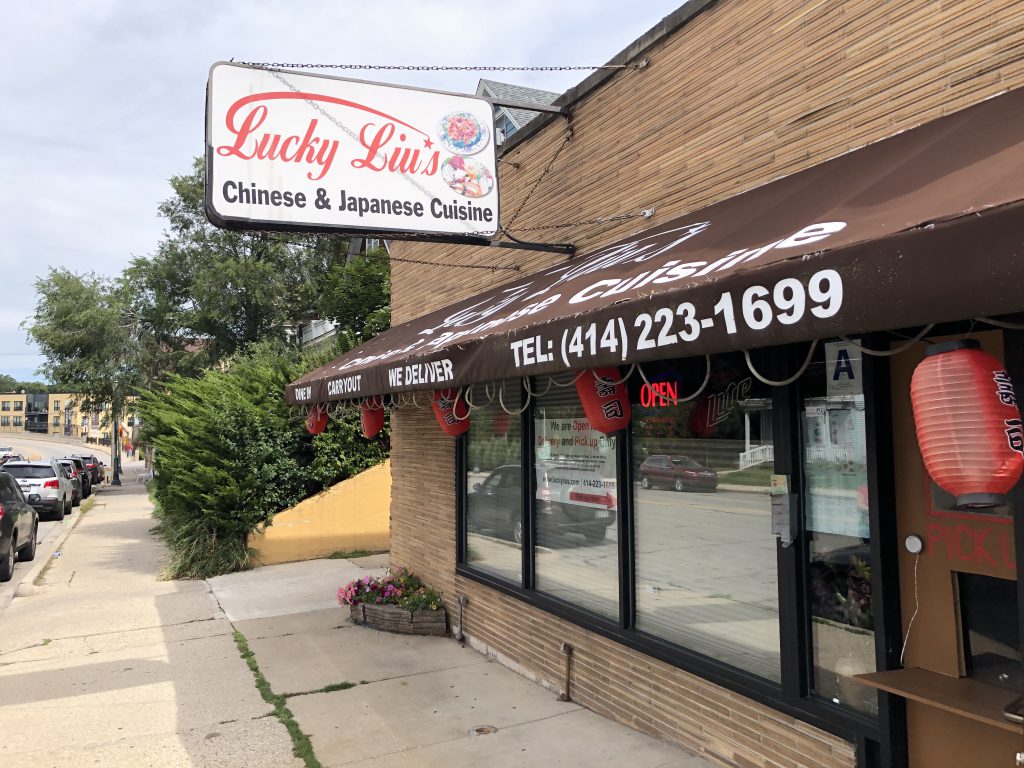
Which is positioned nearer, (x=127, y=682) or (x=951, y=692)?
(x=951, y=692)

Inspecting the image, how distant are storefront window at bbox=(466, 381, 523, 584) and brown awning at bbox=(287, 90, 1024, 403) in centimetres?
203

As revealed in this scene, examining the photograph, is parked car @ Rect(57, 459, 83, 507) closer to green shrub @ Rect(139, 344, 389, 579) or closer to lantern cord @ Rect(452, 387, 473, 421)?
green shrub @ Rect(139, 344, 389, 579)

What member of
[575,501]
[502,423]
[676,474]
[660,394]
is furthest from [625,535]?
[502,423]

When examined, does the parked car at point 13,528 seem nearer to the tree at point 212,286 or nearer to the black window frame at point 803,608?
the black window frame at point 803,608

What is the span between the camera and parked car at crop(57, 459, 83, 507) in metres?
25.9

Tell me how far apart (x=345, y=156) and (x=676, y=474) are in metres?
3.39

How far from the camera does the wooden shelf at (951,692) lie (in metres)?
2.90

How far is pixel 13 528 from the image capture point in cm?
1202

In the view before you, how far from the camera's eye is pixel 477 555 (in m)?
7.59

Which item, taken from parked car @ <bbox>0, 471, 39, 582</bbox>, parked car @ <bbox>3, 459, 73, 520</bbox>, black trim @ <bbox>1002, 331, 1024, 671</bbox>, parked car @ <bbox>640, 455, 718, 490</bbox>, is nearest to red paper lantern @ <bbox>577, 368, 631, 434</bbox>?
parked car @ <bbox>640, 455, 718, 490</bbox>

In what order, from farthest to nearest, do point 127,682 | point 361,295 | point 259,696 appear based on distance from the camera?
point 361,295
point 127,682
point 259,696

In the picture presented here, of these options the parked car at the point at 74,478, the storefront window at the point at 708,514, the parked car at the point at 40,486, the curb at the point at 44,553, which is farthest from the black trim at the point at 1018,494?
the parked car at the point at 74,478

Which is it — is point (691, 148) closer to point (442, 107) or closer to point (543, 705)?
point (442, 107)

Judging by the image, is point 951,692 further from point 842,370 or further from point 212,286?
point 212,286
